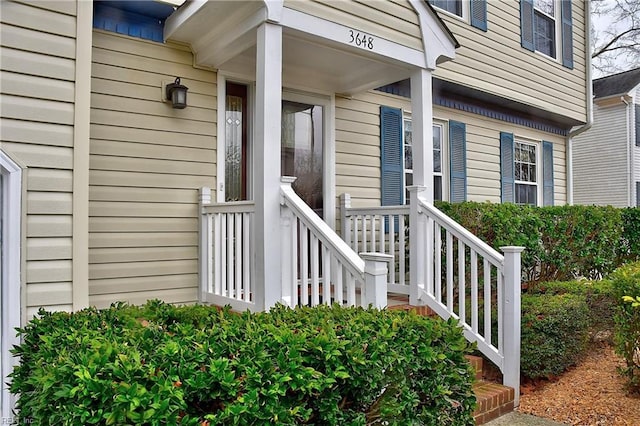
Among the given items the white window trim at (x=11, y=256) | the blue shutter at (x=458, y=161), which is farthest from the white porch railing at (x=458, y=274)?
the white window trim at (x=11, y=256)

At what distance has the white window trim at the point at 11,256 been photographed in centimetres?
321

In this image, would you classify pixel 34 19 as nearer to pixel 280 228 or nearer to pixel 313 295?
pixel 280 228

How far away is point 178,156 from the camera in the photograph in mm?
4832

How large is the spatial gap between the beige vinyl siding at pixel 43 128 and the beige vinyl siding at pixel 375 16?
5.72 ft

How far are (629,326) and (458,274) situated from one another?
1420 mm

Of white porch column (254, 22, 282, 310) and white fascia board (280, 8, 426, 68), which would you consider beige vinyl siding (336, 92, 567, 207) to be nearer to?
white fascia board (280, 8, 426, 68)

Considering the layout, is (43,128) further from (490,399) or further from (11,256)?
(490,399)

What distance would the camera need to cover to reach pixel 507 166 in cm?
868

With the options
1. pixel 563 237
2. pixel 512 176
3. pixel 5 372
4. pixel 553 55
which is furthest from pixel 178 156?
pixel 553 55

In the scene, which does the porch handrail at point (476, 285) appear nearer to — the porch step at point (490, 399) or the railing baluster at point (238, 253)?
the porch step at point (490, 399)

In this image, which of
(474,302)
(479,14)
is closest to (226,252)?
(474,302)

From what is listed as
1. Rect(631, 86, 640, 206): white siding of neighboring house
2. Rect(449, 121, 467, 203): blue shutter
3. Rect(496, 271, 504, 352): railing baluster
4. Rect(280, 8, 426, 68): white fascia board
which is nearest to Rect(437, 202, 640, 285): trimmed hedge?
Rect(496, 271, 504, 352): railing baluster

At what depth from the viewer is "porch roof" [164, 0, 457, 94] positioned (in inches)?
162

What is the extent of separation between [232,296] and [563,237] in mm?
4470
